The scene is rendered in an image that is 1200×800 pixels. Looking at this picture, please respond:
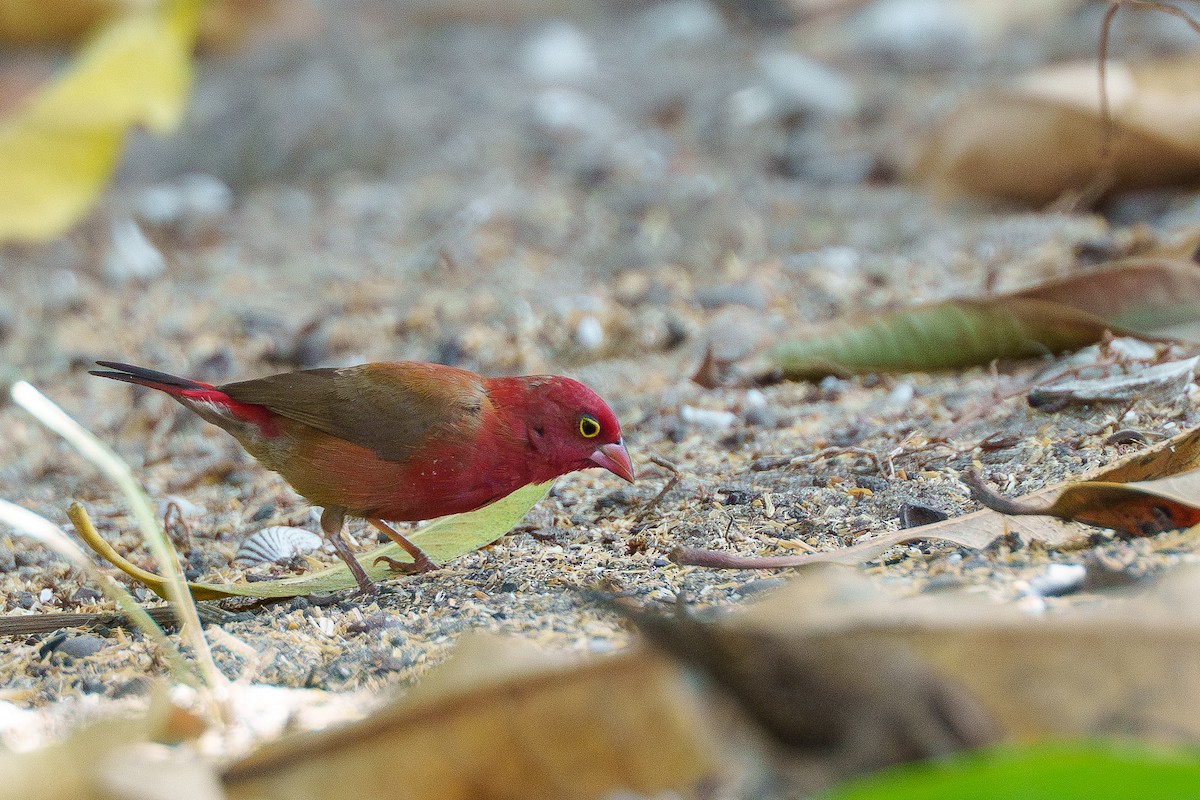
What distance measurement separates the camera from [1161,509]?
78.7 inches

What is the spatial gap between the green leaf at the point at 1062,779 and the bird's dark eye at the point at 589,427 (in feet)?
6.32

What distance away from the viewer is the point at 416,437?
290 cm

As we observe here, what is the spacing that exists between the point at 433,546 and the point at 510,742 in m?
1.72

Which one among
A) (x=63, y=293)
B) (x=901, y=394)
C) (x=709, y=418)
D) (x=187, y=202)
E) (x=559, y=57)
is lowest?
(x=63, y=293)

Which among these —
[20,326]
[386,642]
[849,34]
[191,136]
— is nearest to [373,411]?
[386,642]

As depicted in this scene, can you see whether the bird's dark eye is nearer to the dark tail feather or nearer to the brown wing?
the brown wing

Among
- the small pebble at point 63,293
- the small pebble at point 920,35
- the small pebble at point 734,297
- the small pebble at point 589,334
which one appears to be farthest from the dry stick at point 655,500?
the small pebble at point 920,35

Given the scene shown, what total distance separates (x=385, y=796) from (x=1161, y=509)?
53.6 inches

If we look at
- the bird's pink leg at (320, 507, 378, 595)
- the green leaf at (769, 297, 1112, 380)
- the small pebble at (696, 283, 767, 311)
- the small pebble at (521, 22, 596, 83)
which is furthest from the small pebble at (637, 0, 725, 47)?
the bird's pink leg at (320, 507, 378, 595)

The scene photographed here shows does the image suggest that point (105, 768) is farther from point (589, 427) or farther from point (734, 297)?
point (734, 297)

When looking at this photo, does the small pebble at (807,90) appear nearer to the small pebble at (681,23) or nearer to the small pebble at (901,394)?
the small pebble at (681,23)

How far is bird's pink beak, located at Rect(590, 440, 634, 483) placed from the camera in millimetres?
2912

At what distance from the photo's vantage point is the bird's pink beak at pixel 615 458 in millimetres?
2912

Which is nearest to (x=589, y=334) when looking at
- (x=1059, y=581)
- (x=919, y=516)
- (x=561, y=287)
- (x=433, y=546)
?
(x=561, y=287)
